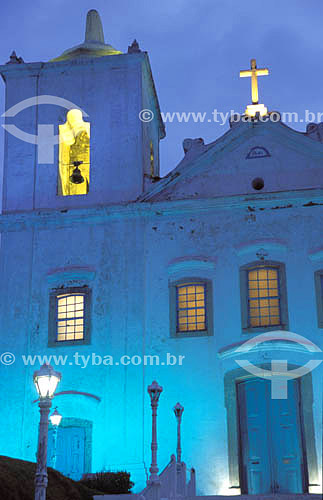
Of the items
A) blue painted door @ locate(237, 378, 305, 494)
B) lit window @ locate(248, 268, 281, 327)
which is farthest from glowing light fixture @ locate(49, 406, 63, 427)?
lit window @ locate(248, 268, 281, 327)

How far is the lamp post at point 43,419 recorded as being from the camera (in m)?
12.1

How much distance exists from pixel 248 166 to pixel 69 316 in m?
6.10

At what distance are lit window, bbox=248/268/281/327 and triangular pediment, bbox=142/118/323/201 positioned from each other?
2266 millimetres

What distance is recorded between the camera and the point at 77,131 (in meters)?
24.4

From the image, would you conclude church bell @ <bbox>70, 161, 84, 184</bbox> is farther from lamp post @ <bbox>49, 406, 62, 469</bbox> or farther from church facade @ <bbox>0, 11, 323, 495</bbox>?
lamp post @ <bbox>49, 406, 62, 469</bbox>

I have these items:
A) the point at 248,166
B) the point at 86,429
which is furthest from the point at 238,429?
the point at 248,166

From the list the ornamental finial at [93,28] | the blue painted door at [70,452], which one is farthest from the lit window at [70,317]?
the ornamental finial at [93,28]

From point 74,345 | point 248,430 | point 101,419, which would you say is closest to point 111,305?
point 74,345

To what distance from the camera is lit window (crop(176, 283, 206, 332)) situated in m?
21.0

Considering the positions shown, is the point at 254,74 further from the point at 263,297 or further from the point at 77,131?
the point at 263,297

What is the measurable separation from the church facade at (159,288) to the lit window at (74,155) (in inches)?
2.7

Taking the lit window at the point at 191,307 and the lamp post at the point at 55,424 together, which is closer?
the lamp post at the point at 55,424

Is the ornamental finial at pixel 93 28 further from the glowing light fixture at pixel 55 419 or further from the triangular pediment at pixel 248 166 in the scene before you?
the glowing light fixture at pixel 55 419

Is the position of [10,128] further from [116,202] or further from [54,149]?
[116,202]
